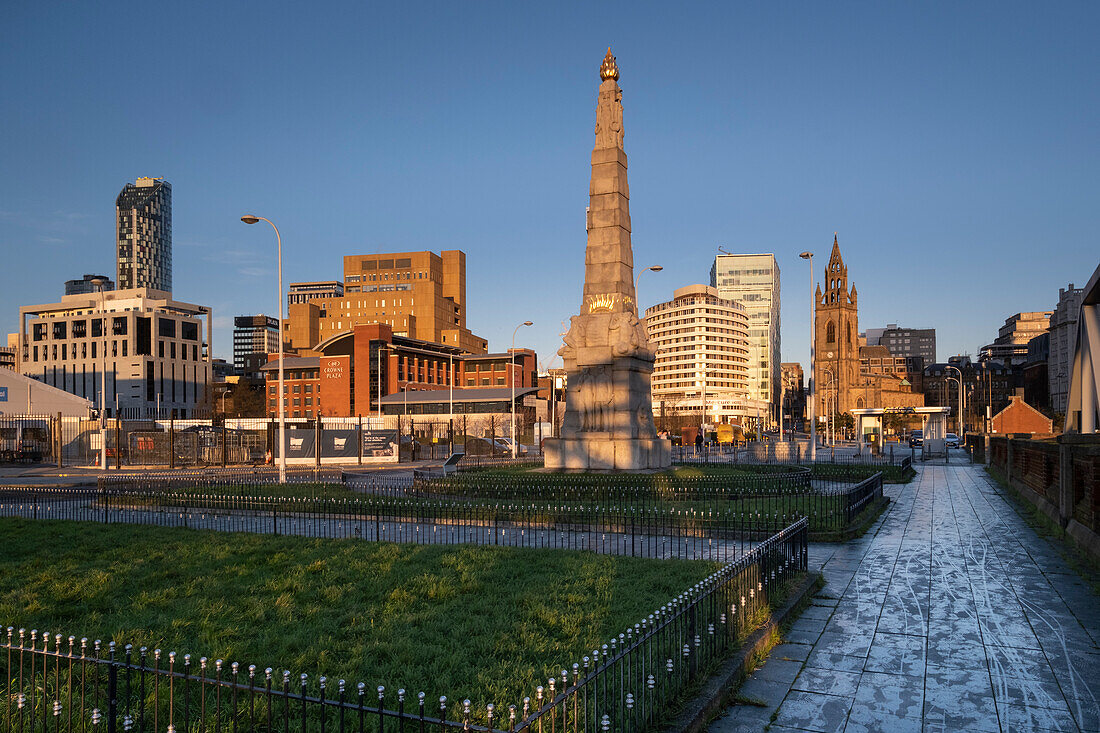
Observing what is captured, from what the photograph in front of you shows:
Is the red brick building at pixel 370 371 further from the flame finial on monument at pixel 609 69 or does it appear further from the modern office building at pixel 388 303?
the flame finial on monument at pixel 609 69

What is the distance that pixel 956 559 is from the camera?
13930 millimetres

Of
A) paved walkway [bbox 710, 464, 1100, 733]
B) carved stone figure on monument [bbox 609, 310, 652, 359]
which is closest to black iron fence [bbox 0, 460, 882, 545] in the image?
paved walkway [bbox 710, 464, 1100, 733]

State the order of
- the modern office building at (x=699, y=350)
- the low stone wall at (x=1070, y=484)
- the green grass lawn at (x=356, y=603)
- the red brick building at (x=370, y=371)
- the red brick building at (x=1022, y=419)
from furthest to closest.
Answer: the modern office building at (x=699, y=350), the red brick building at (x=370, y=371), the red brick building at (x=1022, y=419), the low stone wall at (x=1070, y=484), the green grass lawn at (x=356, y=603)

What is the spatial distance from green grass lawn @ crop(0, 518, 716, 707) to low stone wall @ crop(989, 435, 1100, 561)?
7569 mm

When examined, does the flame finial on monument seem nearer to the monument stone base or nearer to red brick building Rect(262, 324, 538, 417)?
the monument stone base

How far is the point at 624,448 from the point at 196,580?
1643 centimetres

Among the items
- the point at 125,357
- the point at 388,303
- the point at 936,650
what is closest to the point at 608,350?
the point at 936,650

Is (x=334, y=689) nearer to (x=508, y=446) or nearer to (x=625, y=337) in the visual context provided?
(x=625, y=337)

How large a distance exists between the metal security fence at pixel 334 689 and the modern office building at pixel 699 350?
6207 inches

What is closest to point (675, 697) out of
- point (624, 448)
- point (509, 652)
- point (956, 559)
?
point (509, 652)

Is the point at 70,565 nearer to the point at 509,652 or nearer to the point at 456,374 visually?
the point at 509,652

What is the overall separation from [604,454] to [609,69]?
48.6 feet

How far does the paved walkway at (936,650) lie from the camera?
21.7ft

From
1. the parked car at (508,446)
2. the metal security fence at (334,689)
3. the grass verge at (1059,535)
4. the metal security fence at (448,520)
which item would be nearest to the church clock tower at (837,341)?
the parked car at (508,446)
